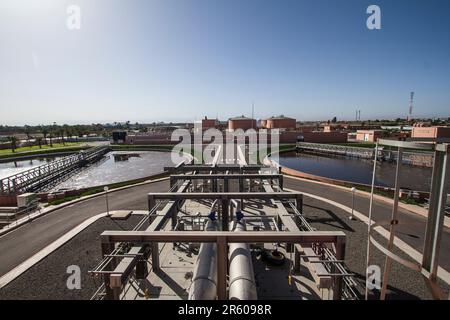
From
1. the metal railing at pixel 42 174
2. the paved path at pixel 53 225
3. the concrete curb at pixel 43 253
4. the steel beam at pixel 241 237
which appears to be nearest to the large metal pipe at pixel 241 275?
the steel beam at pixel 241 237

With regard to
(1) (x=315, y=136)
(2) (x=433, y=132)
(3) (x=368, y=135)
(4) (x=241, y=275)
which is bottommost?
(4) (x=241, y=275)

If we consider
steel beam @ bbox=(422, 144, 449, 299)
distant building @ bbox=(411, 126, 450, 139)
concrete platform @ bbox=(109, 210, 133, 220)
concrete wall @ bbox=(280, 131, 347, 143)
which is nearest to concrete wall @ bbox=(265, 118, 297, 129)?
concrete wall @ bbox=(280, 131, 347, 143)

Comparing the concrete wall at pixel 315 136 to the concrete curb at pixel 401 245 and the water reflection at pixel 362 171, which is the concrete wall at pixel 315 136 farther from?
the concrete curb at pixel 401 245

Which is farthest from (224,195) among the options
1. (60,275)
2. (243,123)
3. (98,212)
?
(243,123)

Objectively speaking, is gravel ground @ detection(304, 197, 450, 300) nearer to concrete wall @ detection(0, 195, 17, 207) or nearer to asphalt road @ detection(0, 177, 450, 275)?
asphalt road @ detection(0, 177, 450, 275)

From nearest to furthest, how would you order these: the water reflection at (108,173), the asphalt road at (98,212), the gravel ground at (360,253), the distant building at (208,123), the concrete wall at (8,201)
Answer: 1. the gravel ground at (360,253)
2. the asphalt road at (98,212)
3. the concrete wall at (8,201)
4. the water reflection at (108,173)
5. the distant building at (208,123)

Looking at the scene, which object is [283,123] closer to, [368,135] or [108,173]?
[368,135]
